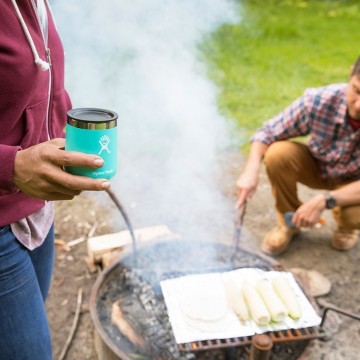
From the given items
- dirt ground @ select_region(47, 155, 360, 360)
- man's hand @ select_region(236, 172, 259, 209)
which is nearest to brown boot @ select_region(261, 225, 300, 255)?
dirt ground @ select_region(47, 155, 360, 360)

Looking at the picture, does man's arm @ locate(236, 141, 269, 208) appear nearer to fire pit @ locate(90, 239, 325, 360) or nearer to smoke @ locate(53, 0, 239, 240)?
fire pit @ locate(90, 239, 325, 360)

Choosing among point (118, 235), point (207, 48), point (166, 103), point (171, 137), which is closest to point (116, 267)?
point (118, 235)

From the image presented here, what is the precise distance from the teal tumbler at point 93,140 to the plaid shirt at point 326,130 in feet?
7.43

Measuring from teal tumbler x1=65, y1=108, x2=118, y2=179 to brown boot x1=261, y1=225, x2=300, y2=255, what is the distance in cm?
234

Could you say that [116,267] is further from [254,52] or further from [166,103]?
[254,52]

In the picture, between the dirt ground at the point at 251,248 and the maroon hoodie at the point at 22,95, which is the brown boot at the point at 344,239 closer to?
the dirt ground at the point at 251,248

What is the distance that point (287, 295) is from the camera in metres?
2.28

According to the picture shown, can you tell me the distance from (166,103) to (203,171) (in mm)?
1212

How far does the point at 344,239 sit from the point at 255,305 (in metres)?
1.54

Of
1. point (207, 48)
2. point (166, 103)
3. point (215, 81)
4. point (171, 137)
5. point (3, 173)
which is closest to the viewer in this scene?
point (3, 173)

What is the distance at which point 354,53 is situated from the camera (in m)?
7.73

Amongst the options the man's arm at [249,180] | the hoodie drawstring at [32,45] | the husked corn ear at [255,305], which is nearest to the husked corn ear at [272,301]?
the husked corn ear at [255,305]

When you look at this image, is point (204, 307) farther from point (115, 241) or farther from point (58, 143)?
point (58, 143)

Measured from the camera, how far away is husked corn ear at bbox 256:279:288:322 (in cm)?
216
